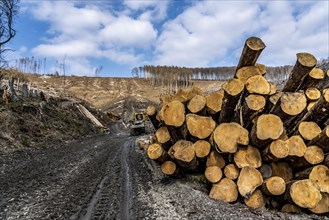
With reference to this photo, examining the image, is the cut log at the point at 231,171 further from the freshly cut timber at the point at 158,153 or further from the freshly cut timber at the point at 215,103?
the freshly cut timber at the point at 158,153

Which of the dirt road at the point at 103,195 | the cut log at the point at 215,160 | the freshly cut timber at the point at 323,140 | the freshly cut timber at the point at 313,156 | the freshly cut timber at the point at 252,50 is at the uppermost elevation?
the freshly cut timber at the point at 252,50

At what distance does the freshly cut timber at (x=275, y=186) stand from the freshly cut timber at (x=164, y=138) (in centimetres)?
240

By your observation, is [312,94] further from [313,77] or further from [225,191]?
[225,191]

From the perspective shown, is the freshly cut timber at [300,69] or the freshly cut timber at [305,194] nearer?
the freshly cut timber at [305,194]

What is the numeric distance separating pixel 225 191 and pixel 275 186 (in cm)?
96

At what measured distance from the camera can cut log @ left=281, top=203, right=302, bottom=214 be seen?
17.6ft

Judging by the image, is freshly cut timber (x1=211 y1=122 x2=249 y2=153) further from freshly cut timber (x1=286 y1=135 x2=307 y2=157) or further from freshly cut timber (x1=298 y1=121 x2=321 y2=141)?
freshly cut timber (x1=298 y1=121 x2=321 y2=141)

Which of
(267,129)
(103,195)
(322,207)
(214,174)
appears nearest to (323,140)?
(267,129)

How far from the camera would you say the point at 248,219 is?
500 centimetres

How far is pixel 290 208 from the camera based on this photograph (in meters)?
5.42

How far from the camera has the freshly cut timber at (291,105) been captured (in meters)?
5.66

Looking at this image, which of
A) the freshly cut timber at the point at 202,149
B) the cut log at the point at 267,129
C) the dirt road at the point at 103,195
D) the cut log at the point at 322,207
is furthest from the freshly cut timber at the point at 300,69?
the dirt road at the point at 103,195

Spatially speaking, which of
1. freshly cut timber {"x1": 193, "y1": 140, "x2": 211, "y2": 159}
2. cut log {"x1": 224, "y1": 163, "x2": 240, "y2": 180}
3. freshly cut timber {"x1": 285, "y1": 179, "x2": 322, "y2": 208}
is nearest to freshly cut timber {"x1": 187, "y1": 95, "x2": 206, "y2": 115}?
freshly cut timber {"x1": 193, "y1": 140, "x2": 211, "y2": 159}

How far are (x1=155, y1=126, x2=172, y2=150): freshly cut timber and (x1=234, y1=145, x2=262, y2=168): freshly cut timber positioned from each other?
168cm
